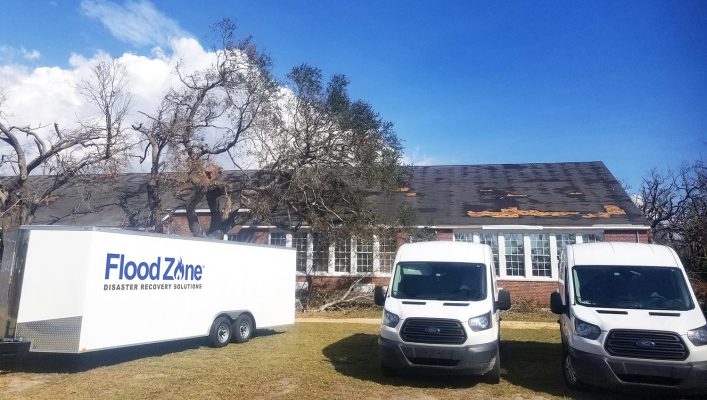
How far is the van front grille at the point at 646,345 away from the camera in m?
7.21

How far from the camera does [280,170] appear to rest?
20125 millimetres

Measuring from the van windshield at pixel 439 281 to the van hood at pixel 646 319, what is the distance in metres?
1.89

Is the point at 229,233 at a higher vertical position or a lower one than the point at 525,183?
lower

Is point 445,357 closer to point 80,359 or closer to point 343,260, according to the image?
point 80,359

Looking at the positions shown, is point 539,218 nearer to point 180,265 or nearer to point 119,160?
point 180,265

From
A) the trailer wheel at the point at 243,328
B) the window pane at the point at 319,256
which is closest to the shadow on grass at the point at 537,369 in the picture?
the trailer wheel at the point at 243,328

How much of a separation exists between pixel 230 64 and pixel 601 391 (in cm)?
1836

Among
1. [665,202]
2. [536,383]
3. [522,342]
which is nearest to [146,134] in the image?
[522,342]

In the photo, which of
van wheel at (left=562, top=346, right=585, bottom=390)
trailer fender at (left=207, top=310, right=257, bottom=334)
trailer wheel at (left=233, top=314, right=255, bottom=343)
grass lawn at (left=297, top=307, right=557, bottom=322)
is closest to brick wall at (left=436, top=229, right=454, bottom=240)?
grass lawn at (left=297, top=307, right=557, bottom=322)

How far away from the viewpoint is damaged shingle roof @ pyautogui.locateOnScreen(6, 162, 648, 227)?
21.5m

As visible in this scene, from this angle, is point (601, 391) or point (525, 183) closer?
point (601, 391)

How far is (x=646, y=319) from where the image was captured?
7.59 meters

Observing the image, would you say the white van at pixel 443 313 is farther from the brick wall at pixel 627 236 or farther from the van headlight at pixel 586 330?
the brick wall at pixel 627 236

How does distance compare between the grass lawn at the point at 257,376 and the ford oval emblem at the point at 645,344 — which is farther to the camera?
the grass lawn at the point at 257,376
